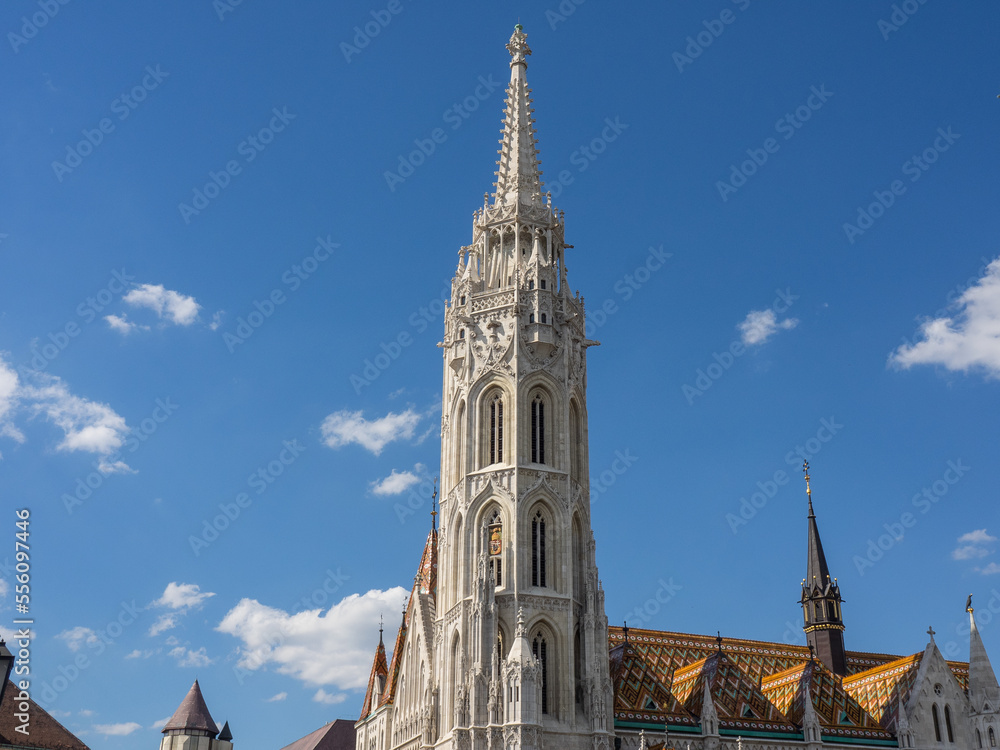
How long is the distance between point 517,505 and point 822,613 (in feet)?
101

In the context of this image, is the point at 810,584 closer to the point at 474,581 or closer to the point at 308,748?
the point at 474,581

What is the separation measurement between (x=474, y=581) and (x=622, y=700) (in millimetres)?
10765

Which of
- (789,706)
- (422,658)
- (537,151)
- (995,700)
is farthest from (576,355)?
(995,700)

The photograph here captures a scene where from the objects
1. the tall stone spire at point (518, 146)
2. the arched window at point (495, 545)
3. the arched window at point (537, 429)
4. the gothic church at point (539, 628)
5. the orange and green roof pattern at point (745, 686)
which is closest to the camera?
the gothic church at point (539, 628)

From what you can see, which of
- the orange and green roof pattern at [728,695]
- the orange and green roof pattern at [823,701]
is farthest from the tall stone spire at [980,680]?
the orange and green roof pattern at [728,695]

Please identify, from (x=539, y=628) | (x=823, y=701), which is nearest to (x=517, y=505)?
(x=539, y=628)

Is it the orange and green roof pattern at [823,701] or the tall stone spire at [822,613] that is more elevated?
the tall stone spire at [822,613]

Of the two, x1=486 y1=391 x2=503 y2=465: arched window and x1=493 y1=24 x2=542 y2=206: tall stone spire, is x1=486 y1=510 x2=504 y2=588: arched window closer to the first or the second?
x1=486 y1=391 x2=503 y2=465: arched window

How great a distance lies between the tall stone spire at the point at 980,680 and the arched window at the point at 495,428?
29265 millimetres

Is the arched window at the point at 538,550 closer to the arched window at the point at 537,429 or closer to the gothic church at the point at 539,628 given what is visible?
A: the gothic church at the point at 539,628

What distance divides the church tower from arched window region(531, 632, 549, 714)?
64 mm

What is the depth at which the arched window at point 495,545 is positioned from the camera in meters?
48.8

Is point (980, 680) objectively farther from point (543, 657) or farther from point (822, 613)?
point (543, 657)

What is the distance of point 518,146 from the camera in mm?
60938
